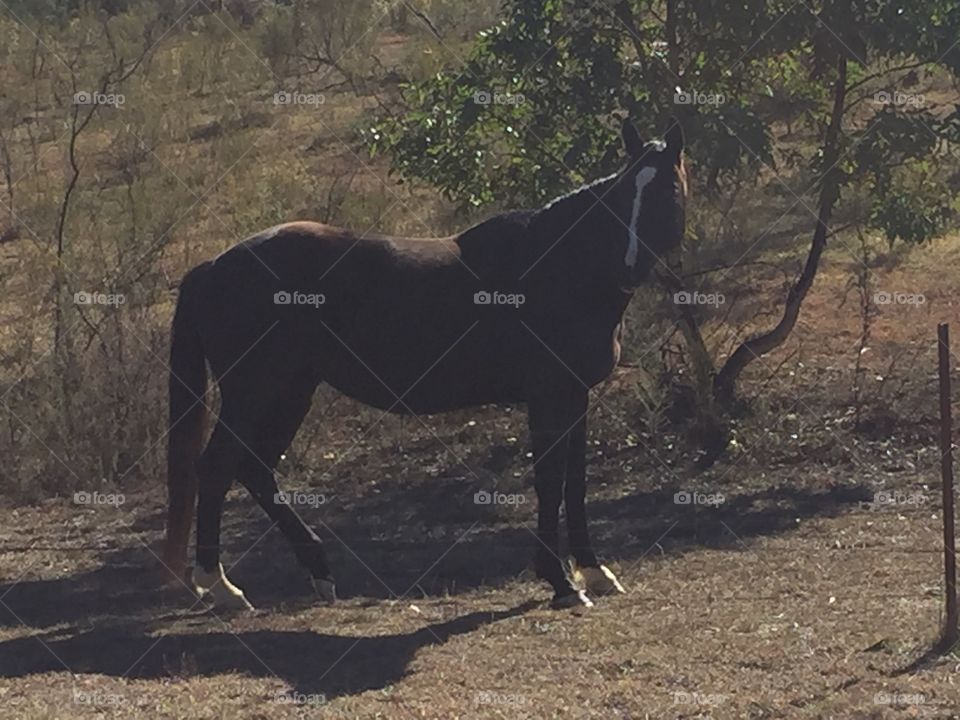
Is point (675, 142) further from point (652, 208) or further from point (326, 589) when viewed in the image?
point (326, 589)

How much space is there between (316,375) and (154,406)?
11.5ft

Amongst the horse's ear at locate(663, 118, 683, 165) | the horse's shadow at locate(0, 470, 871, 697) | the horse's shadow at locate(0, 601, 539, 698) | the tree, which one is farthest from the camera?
the tree

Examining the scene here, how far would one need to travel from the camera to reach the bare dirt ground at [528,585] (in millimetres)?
6727

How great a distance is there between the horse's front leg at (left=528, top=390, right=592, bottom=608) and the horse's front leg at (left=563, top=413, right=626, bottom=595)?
0.35 ft

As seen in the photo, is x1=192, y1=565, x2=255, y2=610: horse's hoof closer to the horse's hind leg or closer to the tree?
the horse's hind leg

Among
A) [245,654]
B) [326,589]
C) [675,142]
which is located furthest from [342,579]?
Answer: [675,142]

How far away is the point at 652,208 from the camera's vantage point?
848 cm

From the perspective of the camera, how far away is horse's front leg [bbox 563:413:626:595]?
Result: 8.76 meters

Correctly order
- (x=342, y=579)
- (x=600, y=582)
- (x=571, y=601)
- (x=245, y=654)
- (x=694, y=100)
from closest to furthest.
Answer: (x=245, y=654)
(x=571, y=601)
(x=600, y=582)
(x=342, y=579)
(x=694, y=100)

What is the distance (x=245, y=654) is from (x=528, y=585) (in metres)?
2.06

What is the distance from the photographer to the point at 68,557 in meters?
10.0

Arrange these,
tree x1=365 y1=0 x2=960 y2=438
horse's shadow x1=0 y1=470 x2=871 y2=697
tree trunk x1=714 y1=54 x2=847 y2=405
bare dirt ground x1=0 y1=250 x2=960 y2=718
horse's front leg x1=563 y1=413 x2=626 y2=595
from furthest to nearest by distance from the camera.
→ tree trunk x1=714 y1=54 x2=847 y2=405
tree x1=365 y1=0 x2=960 y2=438
horse's front leg x1=563 y1=413 x2=626 y2=595
horse's shadow x1=0 y1=470 x2=871 y2=697
bare dirt ground x1=0 y1=250 x2=960 y2=718

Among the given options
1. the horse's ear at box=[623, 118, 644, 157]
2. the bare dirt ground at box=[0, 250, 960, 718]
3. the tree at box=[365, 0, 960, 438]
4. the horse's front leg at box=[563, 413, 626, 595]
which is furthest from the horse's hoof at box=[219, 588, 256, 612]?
the tree at box=[365, 0, 960, 438]

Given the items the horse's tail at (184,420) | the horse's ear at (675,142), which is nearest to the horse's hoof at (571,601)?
the horse's tail at (184,420)
